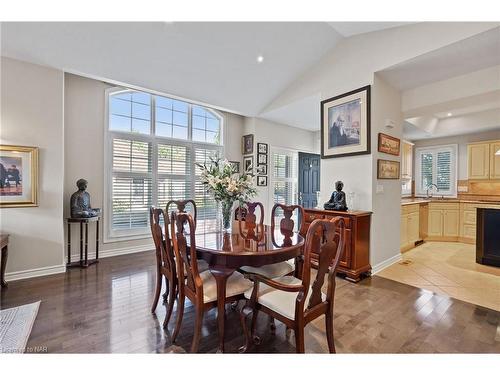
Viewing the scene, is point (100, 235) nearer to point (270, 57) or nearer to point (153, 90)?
point (153, 90)

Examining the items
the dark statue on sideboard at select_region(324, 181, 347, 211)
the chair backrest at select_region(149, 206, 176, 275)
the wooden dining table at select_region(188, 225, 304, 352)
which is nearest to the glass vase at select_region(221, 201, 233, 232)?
the wooden dining table at select_region(188, 225, 304, 352)

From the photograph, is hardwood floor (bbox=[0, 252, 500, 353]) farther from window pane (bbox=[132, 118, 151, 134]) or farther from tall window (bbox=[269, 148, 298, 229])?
tall window (bbox=[269, 148, 298, 229])

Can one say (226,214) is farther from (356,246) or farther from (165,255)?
(356,246)

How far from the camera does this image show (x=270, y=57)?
3.73 metres

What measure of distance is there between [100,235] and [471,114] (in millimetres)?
7563

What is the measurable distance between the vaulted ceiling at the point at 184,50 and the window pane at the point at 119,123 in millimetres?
738

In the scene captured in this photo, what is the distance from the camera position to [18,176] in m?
3.00

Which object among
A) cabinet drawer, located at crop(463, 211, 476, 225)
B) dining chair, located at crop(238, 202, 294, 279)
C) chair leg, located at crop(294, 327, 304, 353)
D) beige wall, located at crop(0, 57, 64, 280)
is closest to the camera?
chair leg, located at crop(294, 327, 304, 353)

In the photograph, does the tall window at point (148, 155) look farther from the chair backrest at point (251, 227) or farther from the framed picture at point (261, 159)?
the framed picture at point (261, 159)

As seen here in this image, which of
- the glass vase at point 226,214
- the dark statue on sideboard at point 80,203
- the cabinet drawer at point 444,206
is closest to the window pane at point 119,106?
the dark statue on sideboard at point 80,203

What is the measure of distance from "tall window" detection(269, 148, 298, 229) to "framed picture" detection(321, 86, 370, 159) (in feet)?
6.38

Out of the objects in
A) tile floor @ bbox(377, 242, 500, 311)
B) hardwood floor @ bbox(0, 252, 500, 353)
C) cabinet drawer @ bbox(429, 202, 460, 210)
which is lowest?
hardwood floor @ bbox(0, 252, 500, 353)

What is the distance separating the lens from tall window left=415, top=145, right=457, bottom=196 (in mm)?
5852

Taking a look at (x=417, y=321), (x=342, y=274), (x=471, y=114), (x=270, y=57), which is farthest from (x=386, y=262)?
(x=471, y=114)
